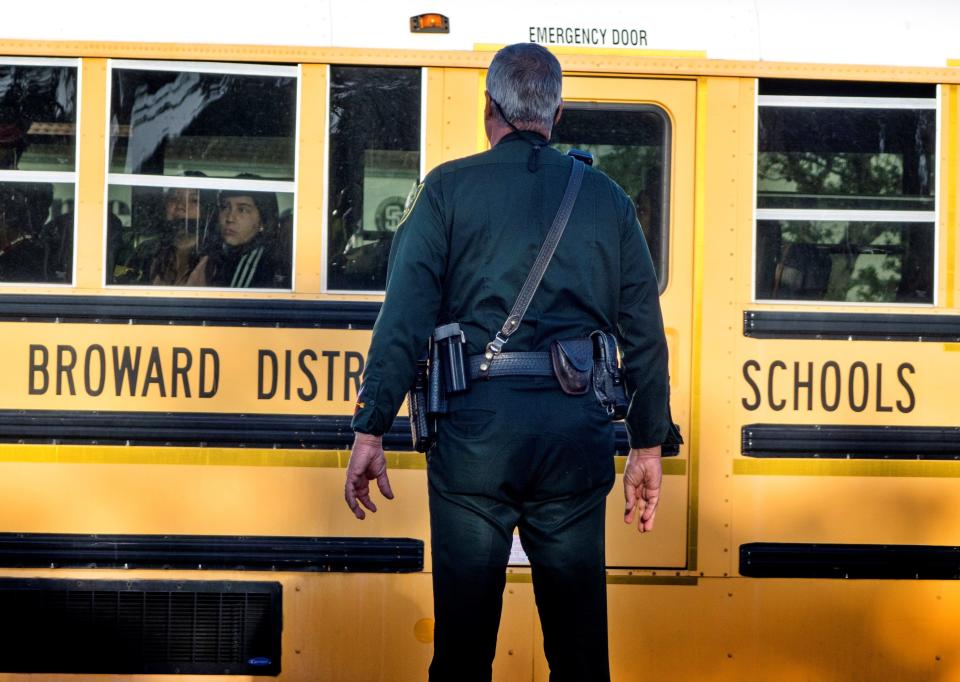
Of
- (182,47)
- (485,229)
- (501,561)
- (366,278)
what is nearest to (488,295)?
(485,229)

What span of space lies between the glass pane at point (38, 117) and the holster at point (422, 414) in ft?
5.12

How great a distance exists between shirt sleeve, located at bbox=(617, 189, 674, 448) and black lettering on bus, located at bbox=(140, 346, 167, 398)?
4.98 feet

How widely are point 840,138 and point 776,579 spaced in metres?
1.38

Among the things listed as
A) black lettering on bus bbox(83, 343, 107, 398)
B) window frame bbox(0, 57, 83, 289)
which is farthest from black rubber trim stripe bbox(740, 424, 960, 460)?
window frame bbox(0, 57, 83, 289)

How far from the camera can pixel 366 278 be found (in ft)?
11.9

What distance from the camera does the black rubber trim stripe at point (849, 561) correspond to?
11.9ft

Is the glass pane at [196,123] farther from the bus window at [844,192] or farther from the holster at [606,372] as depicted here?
the bus window at [844,192]

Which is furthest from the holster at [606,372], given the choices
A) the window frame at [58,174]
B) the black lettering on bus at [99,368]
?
the window frame at [58,174]

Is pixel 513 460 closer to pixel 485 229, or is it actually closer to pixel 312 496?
pixel 485 229

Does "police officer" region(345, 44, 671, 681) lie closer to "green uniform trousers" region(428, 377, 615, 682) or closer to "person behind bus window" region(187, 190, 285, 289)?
"green uniform trousers" region(428, 377, 615, 682)

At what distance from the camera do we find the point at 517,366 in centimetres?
256

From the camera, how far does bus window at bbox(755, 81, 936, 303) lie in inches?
144

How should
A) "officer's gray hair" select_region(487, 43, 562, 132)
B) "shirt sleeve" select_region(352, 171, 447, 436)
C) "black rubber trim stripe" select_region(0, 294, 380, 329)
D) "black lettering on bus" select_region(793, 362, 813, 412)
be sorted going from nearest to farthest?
"shirt sleeve" select_region(352, 171, 447, 436), "officer's gray hair" select_region(487, 43, 562, 132), "black rubber trim stripe" select_region(0, 294, 380, 329), "black lettering on bus" select_region(793, 362, 813, 412)

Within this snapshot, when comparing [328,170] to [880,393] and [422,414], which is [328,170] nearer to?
[422,414]
